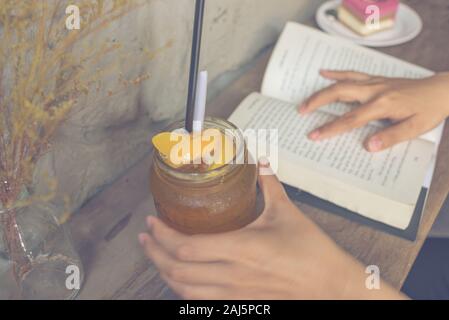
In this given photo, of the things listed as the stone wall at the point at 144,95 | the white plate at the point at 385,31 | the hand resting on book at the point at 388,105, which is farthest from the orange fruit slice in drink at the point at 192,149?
the white plate at the point at 385,31

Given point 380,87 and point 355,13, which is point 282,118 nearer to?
point 380,87

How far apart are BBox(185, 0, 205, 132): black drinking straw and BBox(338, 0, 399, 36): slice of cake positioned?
0.64m

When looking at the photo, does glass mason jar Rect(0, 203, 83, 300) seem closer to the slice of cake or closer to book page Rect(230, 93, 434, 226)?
book page Rect(230, 93, 434, 226)

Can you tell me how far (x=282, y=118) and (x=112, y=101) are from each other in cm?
28

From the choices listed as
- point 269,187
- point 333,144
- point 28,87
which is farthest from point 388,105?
point 28,87

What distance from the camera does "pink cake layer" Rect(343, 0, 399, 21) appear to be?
1.08 m

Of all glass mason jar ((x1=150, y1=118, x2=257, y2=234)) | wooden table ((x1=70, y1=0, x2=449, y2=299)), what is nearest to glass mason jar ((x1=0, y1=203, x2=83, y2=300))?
wooden table ((x1=70, y1=0, x2=449, y2=299))

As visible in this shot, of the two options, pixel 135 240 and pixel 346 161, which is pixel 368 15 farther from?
pixel 135 240

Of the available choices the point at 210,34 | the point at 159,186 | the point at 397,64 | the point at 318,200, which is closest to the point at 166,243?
the point at 159,186

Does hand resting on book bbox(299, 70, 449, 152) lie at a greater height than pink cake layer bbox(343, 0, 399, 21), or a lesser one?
lesser

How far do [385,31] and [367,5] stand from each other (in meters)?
0.09

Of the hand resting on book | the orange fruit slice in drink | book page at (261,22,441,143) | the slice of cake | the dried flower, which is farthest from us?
the slice of cake

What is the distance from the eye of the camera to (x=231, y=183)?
23.4 inches

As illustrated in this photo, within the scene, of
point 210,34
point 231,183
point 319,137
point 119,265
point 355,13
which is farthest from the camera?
point 355,13
